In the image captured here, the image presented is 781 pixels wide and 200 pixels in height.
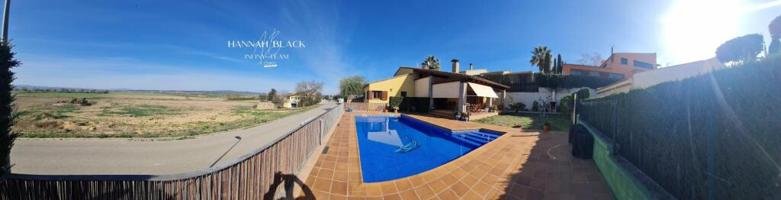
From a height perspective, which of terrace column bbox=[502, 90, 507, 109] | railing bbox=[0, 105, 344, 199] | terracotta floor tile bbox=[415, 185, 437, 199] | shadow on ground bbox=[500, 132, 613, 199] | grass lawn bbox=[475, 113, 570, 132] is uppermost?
terrace column bbox=[502, 90, 507, 109]

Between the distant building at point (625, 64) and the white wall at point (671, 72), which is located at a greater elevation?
the distant building at point (625, 64)

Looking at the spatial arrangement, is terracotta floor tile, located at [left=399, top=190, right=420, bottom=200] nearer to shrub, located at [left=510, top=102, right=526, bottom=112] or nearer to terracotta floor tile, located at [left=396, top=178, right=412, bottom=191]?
terracotta floor tile, located at [left=396, top=178, right=412, bottom=191]

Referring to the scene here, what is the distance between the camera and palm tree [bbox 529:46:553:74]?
33.5m

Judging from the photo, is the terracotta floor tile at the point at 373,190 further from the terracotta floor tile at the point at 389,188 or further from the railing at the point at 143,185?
the railing at the point at 143,185

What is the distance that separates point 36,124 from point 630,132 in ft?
87.5

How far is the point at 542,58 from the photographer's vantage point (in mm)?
36719

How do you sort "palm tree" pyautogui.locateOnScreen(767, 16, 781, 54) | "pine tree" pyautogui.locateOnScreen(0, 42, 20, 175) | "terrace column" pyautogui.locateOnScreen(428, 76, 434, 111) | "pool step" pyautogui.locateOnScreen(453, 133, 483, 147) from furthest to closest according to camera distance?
"terrace column" pyautogui.locateOnScreen(428, 76, 434, 111)
"pool step" pyautogui.locateOnScreen(453, 133, 483, 147)
"palm tree" pyautogui.locateOnScreen(767, 16, 781, 54)
"pine tree" pyautogui.locateOnScreen(0, 42, 20, 175)

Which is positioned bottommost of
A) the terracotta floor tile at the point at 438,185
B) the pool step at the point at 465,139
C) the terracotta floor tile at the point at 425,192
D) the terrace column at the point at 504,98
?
the pool step at the point at 465,139

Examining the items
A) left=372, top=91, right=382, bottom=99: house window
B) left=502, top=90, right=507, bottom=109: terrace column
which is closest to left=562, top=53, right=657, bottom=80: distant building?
left=502, top=90, right=507, bottom=109: terrace column

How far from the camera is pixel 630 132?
4.75 m

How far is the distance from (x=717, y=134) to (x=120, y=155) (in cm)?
1435

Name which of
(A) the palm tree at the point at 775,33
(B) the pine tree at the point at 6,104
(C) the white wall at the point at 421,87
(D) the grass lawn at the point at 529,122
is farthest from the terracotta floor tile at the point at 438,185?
(C) the white wall at the point at 421,87

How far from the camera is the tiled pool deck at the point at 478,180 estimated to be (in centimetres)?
434

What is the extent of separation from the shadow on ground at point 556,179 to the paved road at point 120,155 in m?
5.69
